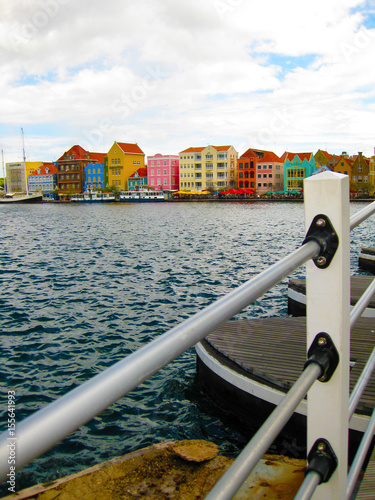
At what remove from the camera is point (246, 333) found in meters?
7.38

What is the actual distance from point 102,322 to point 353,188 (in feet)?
298

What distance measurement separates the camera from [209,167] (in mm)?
114750

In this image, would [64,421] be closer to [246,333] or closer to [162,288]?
[246,333]

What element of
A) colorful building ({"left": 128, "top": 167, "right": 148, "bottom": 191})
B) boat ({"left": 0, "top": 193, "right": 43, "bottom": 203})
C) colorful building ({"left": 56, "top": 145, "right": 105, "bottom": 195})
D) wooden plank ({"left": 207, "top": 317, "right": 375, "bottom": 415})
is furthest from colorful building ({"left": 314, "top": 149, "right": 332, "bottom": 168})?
wooden plank ({"left": 207, "top": 317, "right": 375, "bottom": 415})

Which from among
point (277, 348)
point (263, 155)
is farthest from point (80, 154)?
point (277, 348)

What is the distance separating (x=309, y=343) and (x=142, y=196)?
120 meters

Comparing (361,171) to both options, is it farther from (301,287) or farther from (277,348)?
(277,348)

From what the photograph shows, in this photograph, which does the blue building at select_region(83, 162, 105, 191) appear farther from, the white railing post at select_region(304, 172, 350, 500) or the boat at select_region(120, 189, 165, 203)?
the white railing post at select_region(304, 172, 350, 500)

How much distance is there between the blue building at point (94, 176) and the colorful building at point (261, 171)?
4067 cm

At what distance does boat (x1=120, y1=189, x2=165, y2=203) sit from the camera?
387 ft

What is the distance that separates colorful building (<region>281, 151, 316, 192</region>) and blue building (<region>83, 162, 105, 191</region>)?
5271 centimetres

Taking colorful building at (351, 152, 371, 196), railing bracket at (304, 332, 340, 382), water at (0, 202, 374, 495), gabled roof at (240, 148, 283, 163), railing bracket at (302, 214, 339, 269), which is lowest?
water at (0, 202, 374, 495)

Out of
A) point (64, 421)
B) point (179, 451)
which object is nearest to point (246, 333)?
point (179, 451)

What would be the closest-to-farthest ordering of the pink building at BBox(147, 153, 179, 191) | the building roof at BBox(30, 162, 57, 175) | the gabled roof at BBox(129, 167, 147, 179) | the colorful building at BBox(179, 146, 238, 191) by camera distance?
the colorful building at BBox(179, 146, 238, 191) < the pink building at BBox(147, 153, 179, 191) < the gabled roof at BBox(129, 167, 147, 179) < the building roof at BBox(30, 162, 57, 175)
